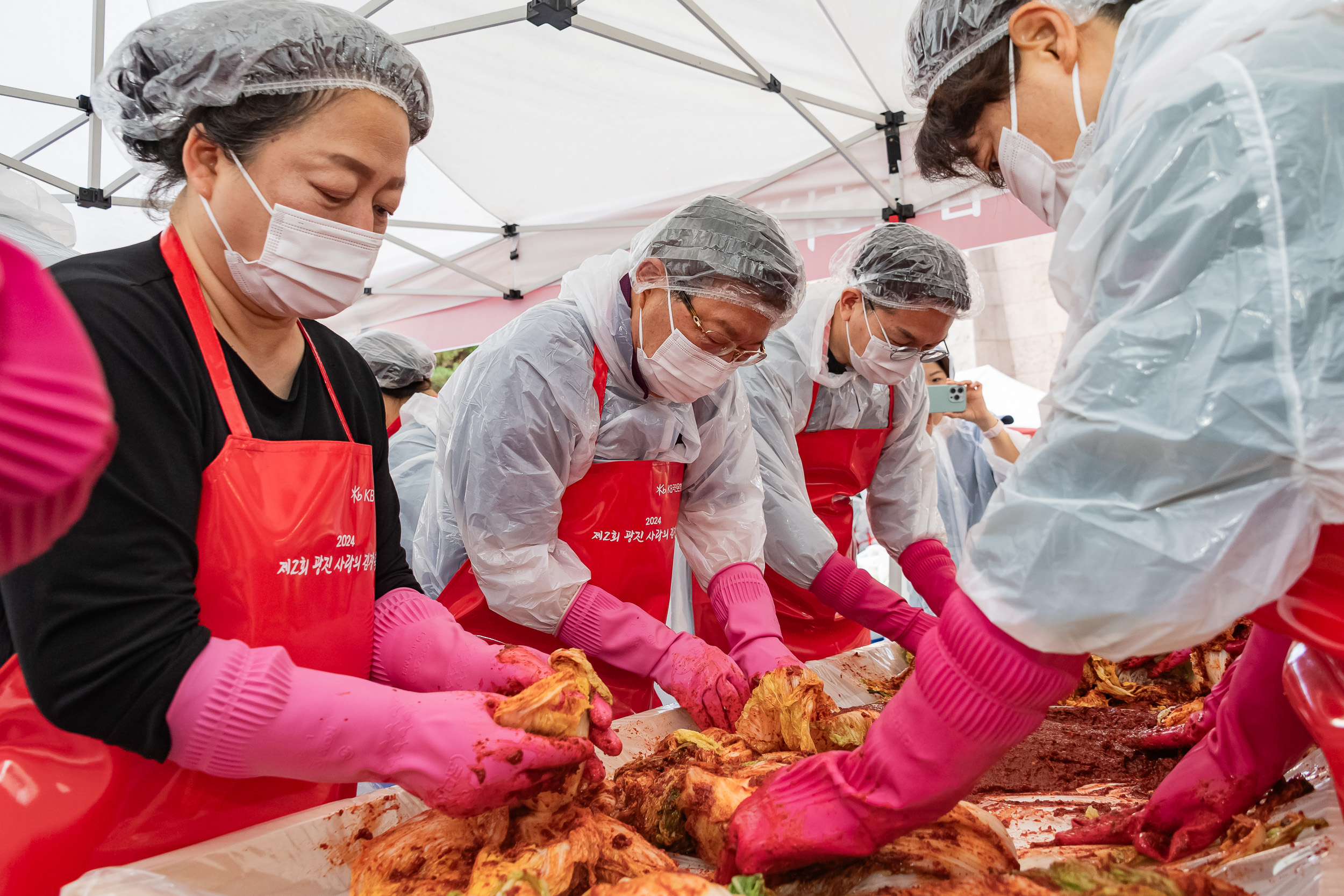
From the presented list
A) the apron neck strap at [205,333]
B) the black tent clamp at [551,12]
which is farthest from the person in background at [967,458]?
the apron neck strap at [205,333]

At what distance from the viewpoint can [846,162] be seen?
20.2 ft

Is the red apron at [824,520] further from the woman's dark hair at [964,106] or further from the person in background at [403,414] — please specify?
the woman's dark hair at [964,106]

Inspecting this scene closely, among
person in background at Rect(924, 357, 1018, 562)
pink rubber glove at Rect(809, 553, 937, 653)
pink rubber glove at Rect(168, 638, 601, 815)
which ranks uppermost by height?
pink rubber glove at Rect(168, 638, 601, 815)

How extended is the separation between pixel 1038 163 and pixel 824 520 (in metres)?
2.73

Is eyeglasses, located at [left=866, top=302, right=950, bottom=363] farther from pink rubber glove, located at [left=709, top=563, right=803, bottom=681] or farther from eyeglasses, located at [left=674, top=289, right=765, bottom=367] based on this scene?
pink rubber glove, located at [left=709, top=563, right=803, bottom=681]

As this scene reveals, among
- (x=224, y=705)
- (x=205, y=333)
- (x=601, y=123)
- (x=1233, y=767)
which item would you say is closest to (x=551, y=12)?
(x=601, y=123)

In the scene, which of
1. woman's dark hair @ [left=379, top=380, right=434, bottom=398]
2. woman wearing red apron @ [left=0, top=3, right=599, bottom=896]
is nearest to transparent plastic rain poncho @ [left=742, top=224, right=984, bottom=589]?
woman wearing red apron @ [left=0, top=3, right=599, bottom=896]

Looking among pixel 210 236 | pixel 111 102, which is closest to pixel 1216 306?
pixel 210 236

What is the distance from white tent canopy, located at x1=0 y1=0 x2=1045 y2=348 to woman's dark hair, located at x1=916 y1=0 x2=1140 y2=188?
10.9 feet

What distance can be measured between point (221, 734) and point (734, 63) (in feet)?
17.9

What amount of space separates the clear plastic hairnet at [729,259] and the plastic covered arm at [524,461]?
0.39 metres

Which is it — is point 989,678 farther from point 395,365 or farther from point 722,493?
point 395,365

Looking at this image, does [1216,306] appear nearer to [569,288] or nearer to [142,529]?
[142,529]

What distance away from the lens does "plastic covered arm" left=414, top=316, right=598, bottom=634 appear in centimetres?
255
